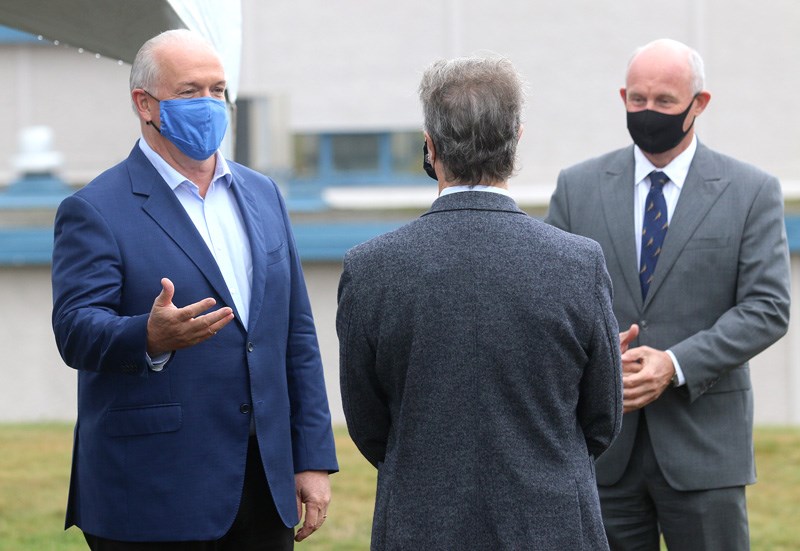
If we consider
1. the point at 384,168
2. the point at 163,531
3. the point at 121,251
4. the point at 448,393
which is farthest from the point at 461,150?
the point at 384,168

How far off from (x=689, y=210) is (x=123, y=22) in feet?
5.99

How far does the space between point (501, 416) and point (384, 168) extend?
651 centimetres

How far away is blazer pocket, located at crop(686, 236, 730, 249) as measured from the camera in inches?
137

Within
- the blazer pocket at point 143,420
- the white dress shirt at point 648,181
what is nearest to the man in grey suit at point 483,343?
the blazer pocket at point 143,420

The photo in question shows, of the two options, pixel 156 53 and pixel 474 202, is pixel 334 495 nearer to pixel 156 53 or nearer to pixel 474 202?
pixel 156 53

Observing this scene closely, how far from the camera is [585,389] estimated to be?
247 cm

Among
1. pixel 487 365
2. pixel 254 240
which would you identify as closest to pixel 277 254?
pixel 254 240

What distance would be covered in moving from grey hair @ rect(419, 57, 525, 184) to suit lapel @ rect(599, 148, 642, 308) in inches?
47.5

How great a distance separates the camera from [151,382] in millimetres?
2828

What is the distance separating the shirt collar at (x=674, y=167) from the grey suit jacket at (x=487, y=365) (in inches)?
51.1

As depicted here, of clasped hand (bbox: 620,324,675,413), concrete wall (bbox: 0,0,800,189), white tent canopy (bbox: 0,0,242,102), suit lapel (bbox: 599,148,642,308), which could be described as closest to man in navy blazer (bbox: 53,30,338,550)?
white tent canopy (bbox: 0,0,242,102)

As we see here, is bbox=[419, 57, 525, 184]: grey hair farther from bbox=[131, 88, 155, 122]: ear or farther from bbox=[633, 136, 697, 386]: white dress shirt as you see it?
bbox=[633, 136, 697, 386]: white dress shirt

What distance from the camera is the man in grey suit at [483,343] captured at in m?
2.38

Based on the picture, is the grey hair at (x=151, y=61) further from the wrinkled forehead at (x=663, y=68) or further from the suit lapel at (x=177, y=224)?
the wrinkled forehead at (x=663, y=68)
